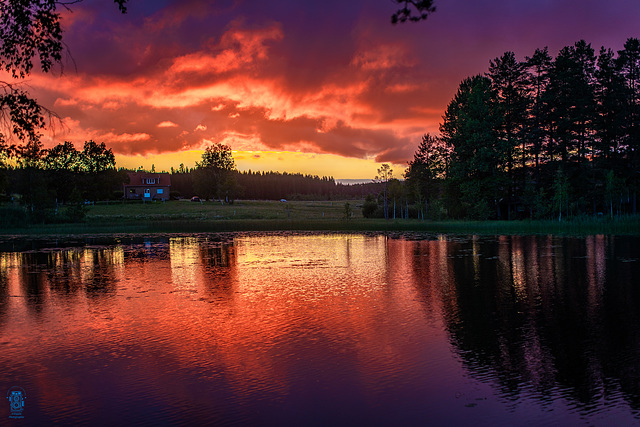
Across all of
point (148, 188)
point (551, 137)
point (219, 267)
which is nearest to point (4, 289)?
point (219, 267)

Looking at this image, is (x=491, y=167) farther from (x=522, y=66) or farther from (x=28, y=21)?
(x=28, y=21)

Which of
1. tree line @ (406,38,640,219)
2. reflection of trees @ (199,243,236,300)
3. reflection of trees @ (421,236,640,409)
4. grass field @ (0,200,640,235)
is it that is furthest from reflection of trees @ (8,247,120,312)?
tree line @ (406,38,640,219)

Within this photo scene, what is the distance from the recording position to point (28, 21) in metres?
12.1

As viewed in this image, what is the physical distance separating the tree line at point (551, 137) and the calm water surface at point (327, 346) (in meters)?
44.8

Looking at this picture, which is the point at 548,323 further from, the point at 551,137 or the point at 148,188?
the point at 148,188

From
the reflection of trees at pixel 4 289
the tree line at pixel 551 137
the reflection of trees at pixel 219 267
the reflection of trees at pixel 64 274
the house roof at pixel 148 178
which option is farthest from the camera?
the house roof at pixel 148 178

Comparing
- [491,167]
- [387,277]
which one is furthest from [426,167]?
[387,277]

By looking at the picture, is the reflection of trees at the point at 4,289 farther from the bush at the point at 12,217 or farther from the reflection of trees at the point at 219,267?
the bush at the point at 12,217

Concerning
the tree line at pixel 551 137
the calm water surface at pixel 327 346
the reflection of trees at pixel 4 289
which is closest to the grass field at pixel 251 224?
the tree line at pixel 551 137

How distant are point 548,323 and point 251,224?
6283 cm

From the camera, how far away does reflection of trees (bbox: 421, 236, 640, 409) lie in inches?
393

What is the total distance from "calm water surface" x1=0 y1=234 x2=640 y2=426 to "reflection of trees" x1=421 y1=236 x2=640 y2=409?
0.06 meters

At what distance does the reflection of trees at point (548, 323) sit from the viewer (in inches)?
393

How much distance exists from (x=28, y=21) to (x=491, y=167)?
65249 millimetres
